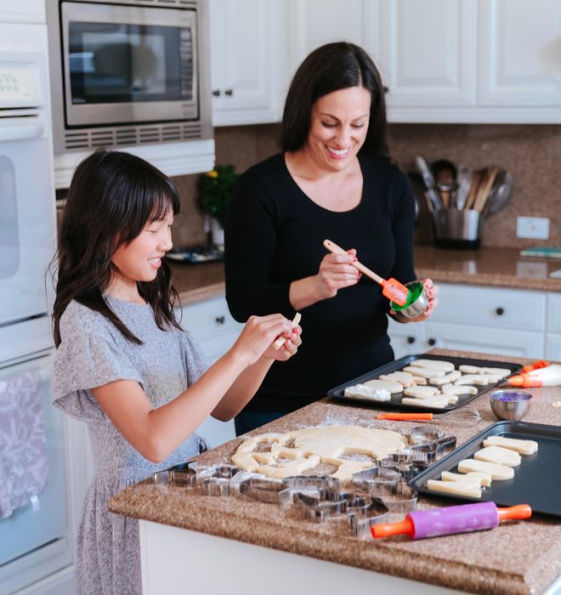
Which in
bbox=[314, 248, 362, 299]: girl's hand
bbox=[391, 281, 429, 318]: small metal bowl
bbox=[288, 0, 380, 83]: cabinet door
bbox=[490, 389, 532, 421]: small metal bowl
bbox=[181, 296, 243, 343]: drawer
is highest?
bbox=[288, 0, 380, 83]: cabinet door

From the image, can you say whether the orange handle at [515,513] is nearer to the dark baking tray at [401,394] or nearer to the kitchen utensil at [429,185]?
the dark baking tray at [401,394]

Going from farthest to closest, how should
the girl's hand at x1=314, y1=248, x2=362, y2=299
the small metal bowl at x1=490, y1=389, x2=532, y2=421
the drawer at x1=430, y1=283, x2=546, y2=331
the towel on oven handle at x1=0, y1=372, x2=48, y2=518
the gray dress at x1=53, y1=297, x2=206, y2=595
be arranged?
the drawer at x1=430, y1=283, x2=546, y2=331, the towel on oven handle at x1=0, y1=372, x2=48, y2=518, the girl's hand at x1=314, y1=248, x2=362, y2=299, the small metal bowl at x1=490, y1=389, x2=532, y2=421, the gray dress at x1=53, y1=297, x2=206, y2=595

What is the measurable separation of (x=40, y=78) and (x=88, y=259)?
3.22 ft

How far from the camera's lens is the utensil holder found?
3811mm

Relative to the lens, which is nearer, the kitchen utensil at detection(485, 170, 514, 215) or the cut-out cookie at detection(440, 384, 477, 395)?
the cut-out cookie at detection(440, 384, 477, 395)

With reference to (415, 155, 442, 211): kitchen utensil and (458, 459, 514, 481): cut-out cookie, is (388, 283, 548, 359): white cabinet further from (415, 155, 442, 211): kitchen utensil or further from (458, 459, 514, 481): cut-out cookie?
(458, 459, 514, 481): cut-out cookie

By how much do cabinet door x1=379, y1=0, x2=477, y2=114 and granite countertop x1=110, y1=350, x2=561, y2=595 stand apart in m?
2.40

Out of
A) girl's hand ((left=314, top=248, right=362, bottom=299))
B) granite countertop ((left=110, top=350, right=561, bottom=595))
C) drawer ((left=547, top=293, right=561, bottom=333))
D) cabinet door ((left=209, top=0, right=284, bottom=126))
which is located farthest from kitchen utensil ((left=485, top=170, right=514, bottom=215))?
granite countertop ((left=110, top=350, right=561, bottom=595))

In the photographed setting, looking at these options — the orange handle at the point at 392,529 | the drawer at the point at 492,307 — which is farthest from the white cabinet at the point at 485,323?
the orange handle at the point at 392,529

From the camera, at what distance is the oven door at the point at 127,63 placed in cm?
272

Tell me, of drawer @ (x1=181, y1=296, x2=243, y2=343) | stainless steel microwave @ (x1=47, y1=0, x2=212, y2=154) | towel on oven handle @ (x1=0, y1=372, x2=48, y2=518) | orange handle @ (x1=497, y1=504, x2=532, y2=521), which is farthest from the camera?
drawer @ (x1=181, y1=296, x2=243, y2=343)

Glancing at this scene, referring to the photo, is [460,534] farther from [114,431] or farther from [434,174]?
[434,174]

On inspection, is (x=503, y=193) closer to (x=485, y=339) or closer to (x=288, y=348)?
(x=485, y=339)

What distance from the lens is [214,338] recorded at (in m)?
3.29
